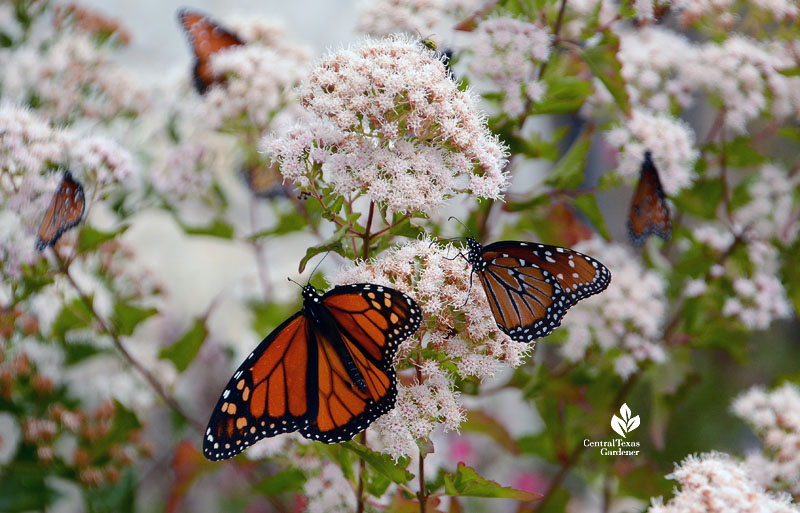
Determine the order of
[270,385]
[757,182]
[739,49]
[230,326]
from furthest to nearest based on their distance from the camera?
[230,326] → [757,182] → [739,49] → [270,385]

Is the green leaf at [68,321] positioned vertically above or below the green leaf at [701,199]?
below

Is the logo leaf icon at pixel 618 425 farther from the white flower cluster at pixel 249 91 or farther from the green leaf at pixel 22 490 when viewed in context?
the green leaf at pixel 22 490

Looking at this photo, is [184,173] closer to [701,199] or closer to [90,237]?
[90,237]

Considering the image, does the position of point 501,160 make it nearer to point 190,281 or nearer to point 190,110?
point 190,110

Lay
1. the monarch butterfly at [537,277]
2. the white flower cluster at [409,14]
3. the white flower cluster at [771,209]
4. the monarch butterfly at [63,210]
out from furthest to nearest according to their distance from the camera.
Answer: the white flower cluster at [771,209] < the white flower cluster at [409,14] < the monarch butterfly at [63,210] < the monarch butterfly at [537,277]

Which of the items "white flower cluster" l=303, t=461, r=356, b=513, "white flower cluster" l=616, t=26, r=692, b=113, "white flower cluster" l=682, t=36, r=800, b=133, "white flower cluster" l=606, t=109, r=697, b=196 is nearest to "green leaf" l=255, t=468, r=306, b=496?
"white flower cluster" l=303, t=461, r=356, b=513

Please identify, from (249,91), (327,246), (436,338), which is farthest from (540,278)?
(249,91)

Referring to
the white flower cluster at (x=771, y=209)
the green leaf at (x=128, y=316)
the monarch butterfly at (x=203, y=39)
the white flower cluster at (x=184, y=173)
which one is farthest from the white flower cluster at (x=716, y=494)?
the monarch butterfly at (x=203, y=39)

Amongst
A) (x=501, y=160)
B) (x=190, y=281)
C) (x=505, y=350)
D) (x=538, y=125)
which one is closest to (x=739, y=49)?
(x=501, y=160)
